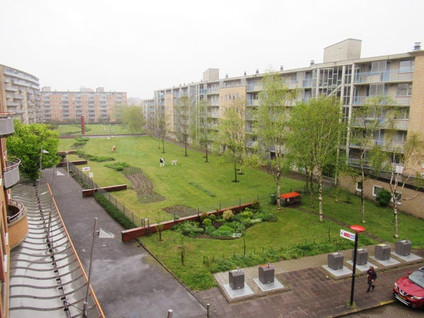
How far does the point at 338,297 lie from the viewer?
1591 centimetres

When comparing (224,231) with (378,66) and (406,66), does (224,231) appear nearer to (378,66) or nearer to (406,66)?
(406,66)

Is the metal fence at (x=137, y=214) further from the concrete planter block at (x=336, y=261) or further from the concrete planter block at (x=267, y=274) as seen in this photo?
the concrete planter block at (x=336, y=261)

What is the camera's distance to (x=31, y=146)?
34531 millimetres

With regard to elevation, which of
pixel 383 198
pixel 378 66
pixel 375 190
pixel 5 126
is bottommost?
pixel 383 198

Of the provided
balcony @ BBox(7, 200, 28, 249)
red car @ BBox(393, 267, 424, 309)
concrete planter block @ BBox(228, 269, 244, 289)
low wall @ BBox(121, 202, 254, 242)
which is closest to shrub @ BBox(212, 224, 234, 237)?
low wall @ BBox(121, 202, 254, 242)

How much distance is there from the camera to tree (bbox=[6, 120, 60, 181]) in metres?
34.2

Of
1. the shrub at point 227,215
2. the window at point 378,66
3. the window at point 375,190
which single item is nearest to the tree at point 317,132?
the window at point 375,190

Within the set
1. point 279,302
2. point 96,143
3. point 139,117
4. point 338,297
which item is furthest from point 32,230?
point 139,117

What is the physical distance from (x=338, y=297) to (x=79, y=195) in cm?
2835

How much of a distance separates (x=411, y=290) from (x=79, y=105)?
549 ft

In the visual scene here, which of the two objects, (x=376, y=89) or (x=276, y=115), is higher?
(x=376, y=89)

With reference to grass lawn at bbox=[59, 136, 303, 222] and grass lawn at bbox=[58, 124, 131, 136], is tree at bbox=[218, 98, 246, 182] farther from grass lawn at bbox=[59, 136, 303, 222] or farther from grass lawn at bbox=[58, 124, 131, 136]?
grass lawn at bbox=[58, 124, 131, 136]

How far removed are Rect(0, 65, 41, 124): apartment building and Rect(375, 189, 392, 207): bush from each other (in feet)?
261

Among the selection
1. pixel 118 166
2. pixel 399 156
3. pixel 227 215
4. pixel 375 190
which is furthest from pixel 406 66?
pixel 118 166
